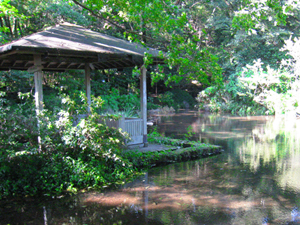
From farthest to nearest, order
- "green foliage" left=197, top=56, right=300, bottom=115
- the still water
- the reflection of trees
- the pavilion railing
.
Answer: "green foliage" left=197, top=56, right=300, bottom=115 → the pavilion railing → the reflection of trees → the still water

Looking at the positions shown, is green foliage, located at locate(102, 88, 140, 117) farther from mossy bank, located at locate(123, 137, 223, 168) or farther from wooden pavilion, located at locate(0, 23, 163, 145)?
wooden pavilion, located at locate(0, 23, 163, 145)

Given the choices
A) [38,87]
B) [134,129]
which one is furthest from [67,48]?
[134,129]

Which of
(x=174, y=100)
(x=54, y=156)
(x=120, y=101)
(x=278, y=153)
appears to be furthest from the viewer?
(x=174, y=100)

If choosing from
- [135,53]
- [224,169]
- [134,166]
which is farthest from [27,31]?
[224,169]

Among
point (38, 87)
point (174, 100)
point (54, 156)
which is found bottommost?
point (54, 156)

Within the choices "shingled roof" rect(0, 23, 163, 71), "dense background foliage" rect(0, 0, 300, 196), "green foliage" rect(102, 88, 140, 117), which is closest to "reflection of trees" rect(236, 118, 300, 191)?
"dense background foliage" rect(0, 0, 300, 196)

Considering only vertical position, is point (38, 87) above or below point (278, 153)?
above

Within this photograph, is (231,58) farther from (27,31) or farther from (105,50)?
(105,50)

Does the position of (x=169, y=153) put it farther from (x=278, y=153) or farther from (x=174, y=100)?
A: (x=174, y=100)

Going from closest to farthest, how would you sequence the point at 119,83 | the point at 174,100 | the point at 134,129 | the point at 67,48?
the point at 67,48
the point at 134,129
the point at 119,83
the point at 174,100

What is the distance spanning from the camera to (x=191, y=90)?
31.5 meters

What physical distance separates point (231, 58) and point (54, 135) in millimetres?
24099

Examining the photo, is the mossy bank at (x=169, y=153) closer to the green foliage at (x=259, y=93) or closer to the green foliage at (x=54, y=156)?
the green foliage at (x=54, y=156)

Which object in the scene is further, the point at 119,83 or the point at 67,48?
the point at 119,83
